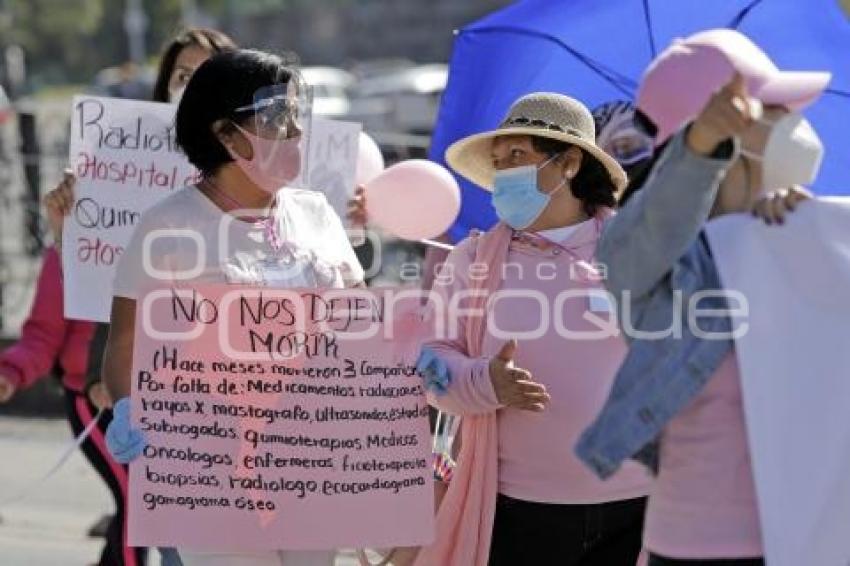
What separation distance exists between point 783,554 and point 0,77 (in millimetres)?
38253

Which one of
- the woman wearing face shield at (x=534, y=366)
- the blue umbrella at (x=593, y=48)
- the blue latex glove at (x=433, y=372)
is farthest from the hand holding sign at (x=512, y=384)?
the blue umbrella at (x=593, y=48)

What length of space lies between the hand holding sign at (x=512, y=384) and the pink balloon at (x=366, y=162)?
1642mm

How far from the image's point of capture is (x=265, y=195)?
4.01 metres

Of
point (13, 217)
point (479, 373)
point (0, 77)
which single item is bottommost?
point (0, 77)

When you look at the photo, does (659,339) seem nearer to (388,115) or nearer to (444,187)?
(444,187)

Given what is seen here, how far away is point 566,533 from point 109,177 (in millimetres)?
1910

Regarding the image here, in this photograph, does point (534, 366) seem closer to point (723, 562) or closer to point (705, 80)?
point (723, 562)

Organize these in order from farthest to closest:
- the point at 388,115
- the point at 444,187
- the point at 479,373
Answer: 1. the point at 388,115
2. the point at 444,187
3. the point at 479,373

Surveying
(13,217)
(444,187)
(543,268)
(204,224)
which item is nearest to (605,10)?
(444,187)

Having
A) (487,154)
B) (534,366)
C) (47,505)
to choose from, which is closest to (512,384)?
(534,366)

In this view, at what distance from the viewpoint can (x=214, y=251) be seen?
393 cm

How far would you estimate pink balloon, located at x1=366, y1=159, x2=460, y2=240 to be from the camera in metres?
4.94

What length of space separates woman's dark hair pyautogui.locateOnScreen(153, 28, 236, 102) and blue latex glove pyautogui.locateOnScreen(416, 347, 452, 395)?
5.68 feet

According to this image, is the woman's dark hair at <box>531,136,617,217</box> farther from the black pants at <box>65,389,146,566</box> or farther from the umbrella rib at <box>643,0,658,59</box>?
the black pants at <box>65,389,146,566</box>
